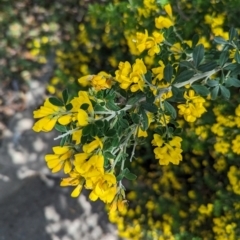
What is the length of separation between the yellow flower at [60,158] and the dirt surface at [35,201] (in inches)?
65.5

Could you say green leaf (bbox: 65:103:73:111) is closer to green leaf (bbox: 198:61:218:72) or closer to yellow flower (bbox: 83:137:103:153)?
yellow flower (bbox: 83:137:103:153)

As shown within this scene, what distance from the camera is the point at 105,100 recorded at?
1.23 m

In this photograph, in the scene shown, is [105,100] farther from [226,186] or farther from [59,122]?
[226,186]

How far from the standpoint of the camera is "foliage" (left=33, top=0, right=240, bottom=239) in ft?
3.96

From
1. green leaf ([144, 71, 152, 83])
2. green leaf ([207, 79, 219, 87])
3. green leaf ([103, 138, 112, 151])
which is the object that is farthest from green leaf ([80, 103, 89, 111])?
green leaf ([207, 79, 219, 87])

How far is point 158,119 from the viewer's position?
136cm

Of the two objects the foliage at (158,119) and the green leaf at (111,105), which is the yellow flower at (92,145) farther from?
the green leaf at (111,105)

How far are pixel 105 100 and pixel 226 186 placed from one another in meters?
1.24

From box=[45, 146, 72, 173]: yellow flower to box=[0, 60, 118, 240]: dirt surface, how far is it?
166 centimetres

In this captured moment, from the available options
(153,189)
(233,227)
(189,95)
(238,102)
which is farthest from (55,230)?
(189,95)

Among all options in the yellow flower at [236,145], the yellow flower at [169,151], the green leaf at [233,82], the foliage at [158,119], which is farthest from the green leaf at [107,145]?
the yellow flower at [236,145]

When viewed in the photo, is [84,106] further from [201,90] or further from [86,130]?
[201,90]

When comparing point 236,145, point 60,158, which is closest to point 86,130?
point 60,158

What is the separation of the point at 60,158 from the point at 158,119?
338mm
